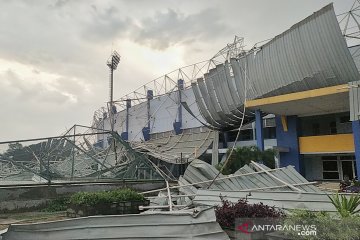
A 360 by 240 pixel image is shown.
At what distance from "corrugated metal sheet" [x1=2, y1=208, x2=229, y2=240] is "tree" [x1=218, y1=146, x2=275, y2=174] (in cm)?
1442

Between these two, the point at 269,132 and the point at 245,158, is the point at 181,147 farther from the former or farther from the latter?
the point at 245,158

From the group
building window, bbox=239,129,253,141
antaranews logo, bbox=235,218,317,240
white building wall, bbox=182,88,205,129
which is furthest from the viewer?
white building wall, bbox=182,88,205,129

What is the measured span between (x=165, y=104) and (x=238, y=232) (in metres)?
45.3

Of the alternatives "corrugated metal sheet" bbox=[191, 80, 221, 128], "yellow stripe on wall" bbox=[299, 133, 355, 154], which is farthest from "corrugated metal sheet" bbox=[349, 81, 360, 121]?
"corrugated metal sheet" bbox=[191, 80, 221, 128]

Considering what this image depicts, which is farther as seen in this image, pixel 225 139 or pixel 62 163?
pixel 225 139

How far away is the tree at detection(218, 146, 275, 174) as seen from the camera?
21.9 metres

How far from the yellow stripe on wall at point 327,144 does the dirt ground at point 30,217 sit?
69.5 feet

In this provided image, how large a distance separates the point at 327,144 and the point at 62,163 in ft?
65.7

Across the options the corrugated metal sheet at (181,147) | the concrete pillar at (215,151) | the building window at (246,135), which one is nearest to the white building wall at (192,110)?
the corrugated metal sheet at (181,147)

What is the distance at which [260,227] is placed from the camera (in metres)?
7.02

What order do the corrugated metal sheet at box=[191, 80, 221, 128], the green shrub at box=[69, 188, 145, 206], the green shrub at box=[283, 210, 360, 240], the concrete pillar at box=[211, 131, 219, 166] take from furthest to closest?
the corrugated metal sheet at box=[191, 80, 221, 128] < the concrete pillar at box=[211, 131, 219, 166] < the green shrub at box=[69, 188, 145, 206] < the green shrub at box=[283, 210, 360, 240]

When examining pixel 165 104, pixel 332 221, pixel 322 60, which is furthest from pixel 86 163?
pixel 165 104

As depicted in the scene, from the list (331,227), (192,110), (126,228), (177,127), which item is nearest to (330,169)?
(192,110)

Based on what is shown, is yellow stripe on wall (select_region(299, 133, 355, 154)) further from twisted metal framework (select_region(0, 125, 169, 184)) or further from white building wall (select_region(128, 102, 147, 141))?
white building wall (select_region(128, 102, 147, 141))
